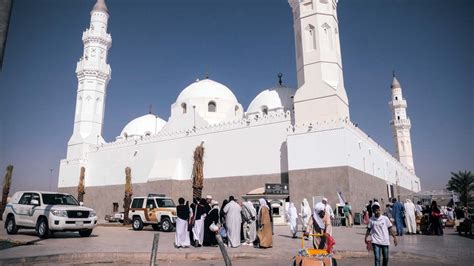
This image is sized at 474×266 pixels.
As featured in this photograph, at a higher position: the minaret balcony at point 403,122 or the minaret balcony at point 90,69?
the minaret balcony at point 90,69

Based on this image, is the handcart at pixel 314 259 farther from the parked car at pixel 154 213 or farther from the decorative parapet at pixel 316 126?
the decorative parapet at pixel 316 126

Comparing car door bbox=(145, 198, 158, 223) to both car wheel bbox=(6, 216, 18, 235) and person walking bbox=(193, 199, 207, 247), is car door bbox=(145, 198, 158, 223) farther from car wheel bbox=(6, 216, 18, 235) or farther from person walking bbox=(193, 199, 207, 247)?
person walking bbox=(193, 199, 207, 247)

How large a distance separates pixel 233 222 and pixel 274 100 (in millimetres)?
19242

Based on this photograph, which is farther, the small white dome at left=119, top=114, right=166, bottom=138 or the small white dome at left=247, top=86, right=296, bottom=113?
the small white dome at left=119, top=114, right=166, bottom=138

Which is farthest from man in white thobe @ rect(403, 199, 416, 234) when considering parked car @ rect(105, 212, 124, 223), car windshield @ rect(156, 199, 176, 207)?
parked car @ rect(105, 212, 124, 223)

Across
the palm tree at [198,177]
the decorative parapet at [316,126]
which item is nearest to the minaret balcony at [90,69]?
the palm tree at [198,177]

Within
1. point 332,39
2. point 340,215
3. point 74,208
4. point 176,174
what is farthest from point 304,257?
point 176,174

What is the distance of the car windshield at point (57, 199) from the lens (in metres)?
10.9

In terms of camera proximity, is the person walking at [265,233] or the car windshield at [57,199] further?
the car windshield at [57,199]

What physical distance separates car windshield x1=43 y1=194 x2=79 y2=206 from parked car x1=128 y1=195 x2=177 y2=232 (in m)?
3.58

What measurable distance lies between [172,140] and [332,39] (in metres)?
14.5

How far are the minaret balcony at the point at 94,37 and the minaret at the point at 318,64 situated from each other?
63.9 ft

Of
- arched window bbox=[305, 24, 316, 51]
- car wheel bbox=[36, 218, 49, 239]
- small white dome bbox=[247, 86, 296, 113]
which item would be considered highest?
arched window bbox=[305, 24, 316, 51]

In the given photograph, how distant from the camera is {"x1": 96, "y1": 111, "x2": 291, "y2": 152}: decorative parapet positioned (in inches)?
868
